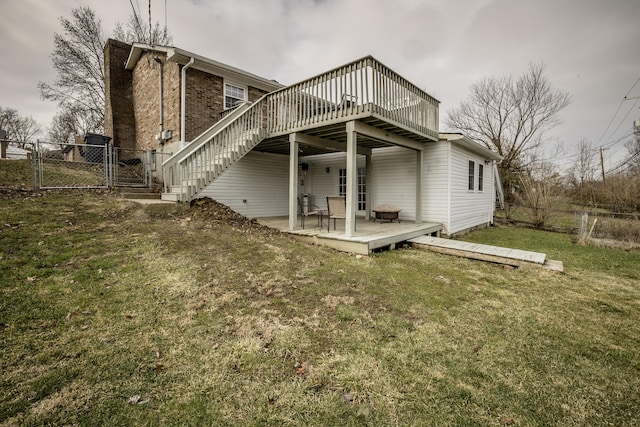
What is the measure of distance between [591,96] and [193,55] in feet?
83.2

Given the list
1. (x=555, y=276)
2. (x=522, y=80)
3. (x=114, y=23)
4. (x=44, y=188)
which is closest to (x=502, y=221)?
(x=555, y=276)

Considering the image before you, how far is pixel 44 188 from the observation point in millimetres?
7836

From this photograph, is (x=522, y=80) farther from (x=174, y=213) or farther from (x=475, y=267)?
(x=174, y=213)

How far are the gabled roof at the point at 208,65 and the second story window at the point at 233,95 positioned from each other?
258 millimetres

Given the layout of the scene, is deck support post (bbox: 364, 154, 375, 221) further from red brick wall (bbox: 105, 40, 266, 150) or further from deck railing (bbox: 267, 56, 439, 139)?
red brick wall (bbox: 105, 40, 266, 150)

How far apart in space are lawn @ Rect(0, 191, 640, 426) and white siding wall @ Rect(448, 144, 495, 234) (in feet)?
14.8

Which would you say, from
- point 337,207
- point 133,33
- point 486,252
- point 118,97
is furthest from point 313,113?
point 133,33

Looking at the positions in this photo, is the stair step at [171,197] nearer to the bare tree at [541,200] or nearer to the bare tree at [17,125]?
the bare tree at [541,200]

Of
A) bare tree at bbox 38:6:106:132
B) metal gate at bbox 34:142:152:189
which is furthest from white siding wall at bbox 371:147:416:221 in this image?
bare tree at bbox 38:6:106:132

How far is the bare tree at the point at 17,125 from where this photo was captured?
98.2 feet

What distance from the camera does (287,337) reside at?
114 inches

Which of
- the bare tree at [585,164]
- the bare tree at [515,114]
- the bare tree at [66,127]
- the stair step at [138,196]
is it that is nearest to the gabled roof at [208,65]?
the stair step at [138,196]

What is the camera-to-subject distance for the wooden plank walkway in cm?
597

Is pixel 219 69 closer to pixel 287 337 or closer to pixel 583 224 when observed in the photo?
pixel 287 337
